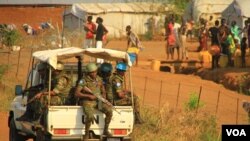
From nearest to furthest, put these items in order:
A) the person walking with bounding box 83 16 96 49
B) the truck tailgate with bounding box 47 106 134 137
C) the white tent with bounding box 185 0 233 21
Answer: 1. the truck tailgate with bounding box 47 106 134 137
2. the person walking with bounding box 83 16 96 49
3. the white tent with bounding box 185 0 233 21

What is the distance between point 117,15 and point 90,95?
1200 inches

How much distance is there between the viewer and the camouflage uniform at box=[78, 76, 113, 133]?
11.1m

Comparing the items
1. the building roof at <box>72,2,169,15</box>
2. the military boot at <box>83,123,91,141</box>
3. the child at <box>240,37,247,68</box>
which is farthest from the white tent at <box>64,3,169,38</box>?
the military boot at <box>83,123,91,141</box>

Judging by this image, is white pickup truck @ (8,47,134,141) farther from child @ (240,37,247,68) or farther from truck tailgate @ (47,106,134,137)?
child @ (240,37,247,68)

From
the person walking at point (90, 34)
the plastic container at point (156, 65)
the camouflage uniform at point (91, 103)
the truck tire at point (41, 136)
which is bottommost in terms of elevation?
the truck tire at point (41, 136)

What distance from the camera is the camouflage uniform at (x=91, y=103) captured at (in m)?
11.1

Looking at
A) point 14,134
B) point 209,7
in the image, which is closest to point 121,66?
point 14,134

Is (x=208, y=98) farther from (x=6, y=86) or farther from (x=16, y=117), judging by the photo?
(x=16, y=117)

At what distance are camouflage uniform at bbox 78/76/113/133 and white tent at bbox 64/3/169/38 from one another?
27970 millimetres

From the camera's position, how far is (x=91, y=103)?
11.2 m

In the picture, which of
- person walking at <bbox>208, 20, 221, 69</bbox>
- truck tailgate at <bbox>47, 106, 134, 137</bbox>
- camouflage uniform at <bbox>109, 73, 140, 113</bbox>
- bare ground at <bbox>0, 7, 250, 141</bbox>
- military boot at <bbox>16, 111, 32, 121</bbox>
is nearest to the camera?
truck tailgate at <bbox>47, 106, 134, 137</bbox>

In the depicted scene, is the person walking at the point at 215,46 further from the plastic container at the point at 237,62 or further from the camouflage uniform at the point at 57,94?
the camouflage uniform at the point at 57,94

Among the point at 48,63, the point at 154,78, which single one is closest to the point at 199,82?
the point at 154,78

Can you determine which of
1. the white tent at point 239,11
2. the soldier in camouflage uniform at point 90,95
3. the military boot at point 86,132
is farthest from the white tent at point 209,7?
the military boot at point 86,132
